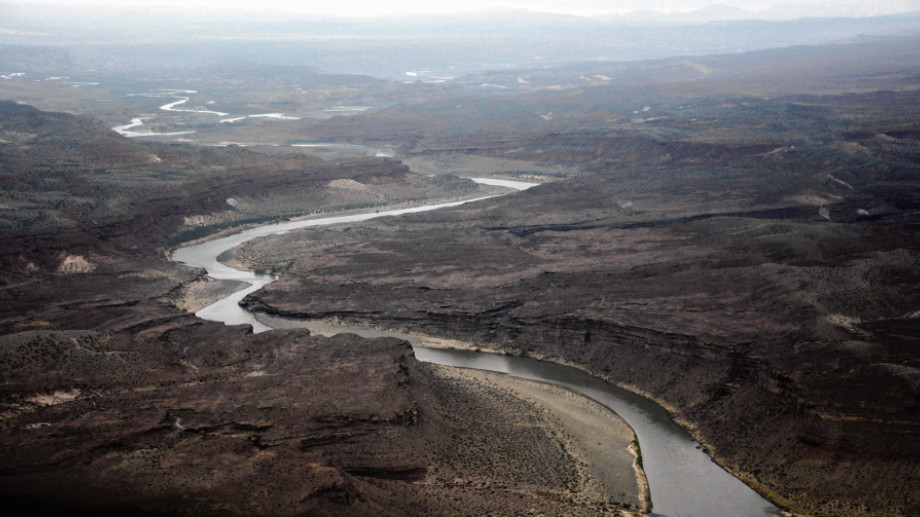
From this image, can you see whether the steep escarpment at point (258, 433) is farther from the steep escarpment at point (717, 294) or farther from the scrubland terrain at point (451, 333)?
the steep escarpment at point (717, 294)

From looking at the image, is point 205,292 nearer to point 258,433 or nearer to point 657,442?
point 258,433

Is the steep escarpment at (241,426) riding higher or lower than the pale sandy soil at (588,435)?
higher

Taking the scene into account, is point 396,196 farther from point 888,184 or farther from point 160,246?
point 888,184

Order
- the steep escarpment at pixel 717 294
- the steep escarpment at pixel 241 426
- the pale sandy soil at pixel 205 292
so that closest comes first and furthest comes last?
the steep escarpment at pixel 241 426 → the steep escarpment at pixel 717 294 → the pale sandy soil at pixel 205 292

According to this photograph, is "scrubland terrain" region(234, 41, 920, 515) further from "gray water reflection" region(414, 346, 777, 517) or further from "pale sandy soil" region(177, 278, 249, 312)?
"pale sandy soil" region(177, 278, 249, 312)

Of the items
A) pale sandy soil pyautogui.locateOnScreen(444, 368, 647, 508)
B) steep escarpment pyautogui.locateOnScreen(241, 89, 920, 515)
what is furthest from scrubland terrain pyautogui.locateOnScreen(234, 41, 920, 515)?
pale sandy soil pyautogui.locateOnScreen(444, 368, 647, 508)

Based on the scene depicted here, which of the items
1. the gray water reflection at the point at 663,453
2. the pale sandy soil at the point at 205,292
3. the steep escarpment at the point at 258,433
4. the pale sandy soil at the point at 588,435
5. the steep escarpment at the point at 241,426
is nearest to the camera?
the steep escarpment at the point at 258,433

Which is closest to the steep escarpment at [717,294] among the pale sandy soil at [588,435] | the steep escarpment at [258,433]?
the pale sandy soil at [588,435]

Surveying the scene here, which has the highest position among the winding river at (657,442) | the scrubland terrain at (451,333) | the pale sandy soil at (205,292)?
the scrubland terrain at (451,333)
